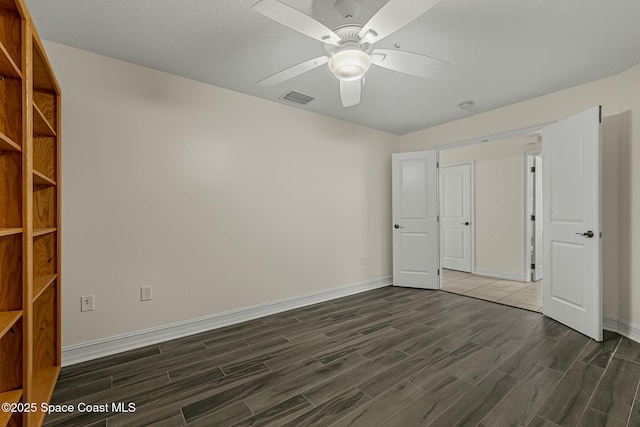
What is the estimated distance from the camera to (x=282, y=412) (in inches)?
64.2

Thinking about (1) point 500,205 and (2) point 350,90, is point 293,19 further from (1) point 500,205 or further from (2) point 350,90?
(1) point 500,205

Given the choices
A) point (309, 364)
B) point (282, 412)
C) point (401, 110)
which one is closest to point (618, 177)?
point (401, 110)

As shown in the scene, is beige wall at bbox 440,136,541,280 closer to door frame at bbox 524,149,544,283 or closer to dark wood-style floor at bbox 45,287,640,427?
door frame at bbox 524,149,544,283

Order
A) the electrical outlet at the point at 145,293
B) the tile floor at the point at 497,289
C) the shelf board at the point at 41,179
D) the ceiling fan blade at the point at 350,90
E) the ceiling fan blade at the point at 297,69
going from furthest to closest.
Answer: the tile floor at the point at 497,289 → the electrical outlet at the point at 145,293 → the ceiling fan blade at the point at 350,90 → the ceiling fan blade at the point at 297,69 → the shelf board at the point at 41,179

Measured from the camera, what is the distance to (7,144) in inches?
45.3

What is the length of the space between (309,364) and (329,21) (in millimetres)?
2429

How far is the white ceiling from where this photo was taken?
179 centimetres

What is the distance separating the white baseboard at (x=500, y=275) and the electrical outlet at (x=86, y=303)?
561 centimetres

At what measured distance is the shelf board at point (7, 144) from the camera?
1.09 m

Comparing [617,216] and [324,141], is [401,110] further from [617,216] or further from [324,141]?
[617,216]

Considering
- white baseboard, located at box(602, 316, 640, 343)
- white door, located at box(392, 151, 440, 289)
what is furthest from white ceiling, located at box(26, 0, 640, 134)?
white baseboard, located at box(602, 316, 640, 343)

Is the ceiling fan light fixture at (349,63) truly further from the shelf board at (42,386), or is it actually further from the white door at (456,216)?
the white door at (456,216)

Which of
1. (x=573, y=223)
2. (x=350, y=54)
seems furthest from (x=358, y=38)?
(x=573, y=223)

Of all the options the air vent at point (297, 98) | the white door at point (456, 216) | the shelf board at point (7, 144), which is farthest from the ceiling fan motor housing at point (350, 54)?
Answer: the white door at point (456, 216)
